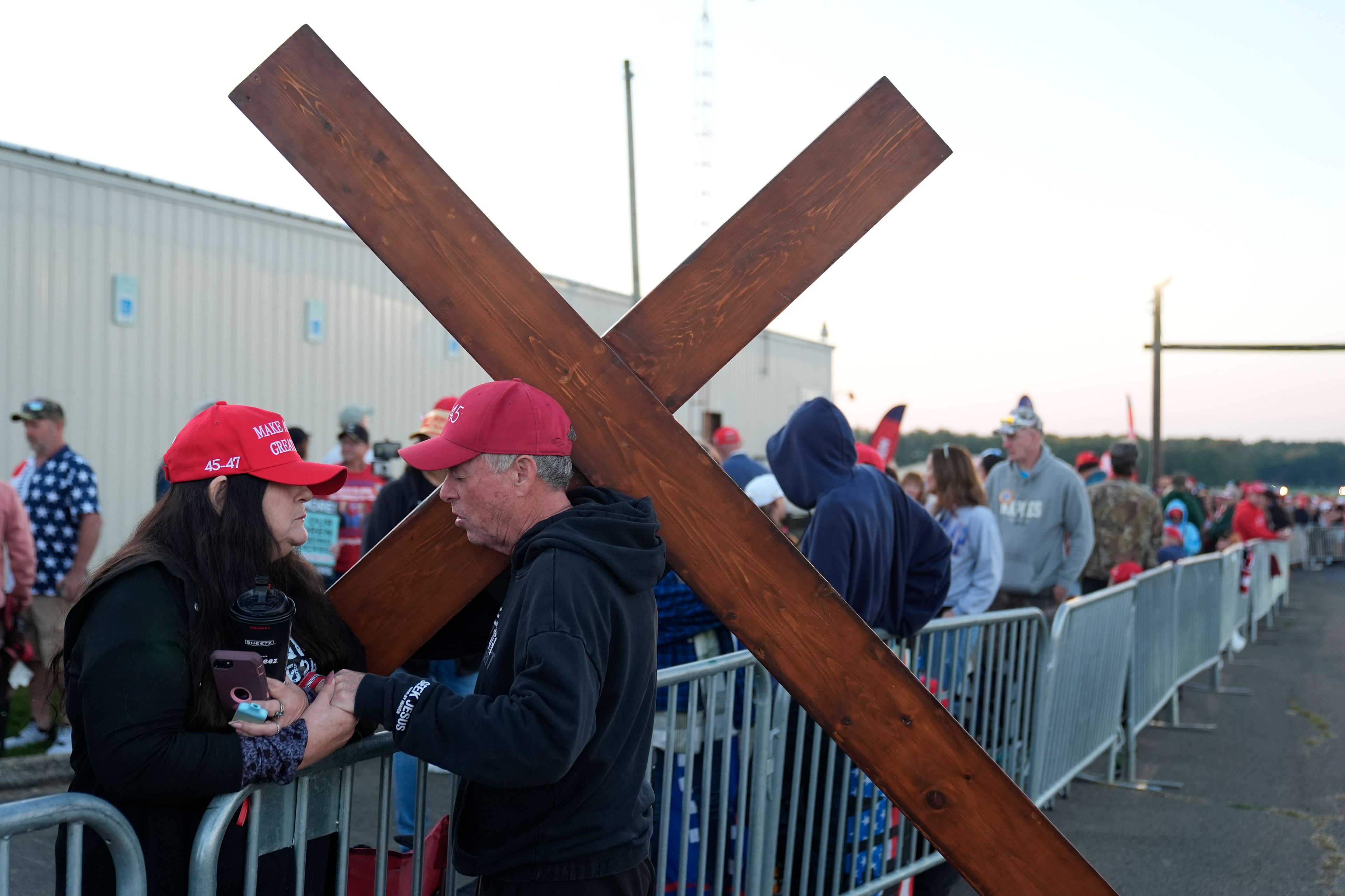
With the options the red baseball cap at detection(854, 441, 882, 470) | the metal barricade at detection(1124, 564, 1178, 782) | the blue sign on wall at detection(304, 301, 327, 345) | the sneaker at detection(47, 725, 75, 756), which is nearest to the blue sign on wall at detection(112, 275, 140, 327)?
the blue sign on wall at detection(304, 301, 327, 345)

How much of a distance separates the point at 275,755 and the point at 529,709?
1.51 ft

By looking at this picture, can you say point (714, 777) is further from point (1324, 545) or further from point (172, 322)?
point (1324, 545)

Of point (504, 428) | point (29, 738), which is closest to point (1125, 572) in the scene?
point (504, 428)

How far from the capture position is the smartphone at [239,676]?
179cm

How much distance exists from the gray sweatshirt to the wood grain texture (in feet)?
15.9

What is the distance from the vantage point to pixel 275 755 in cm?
186

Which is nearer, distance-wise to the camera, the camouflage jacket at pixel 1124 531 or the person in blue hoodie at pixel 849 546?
the person in blue hoodie at pixel 849 546

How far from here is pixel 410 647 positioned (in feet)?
7.11

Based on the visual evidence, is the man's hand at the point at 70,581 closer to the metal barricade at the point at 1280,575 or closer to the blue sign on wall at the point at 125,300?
the blue sign on wall at the point at 125,300

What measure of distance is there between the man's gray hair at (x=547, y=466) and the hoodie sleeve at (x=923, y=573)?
221cm

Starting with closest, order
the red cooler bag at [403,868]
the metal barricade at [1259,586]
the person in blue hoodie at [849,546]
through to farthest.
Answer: the red cooler bag at [403,868], the person in blue hoodie at [849,546], the metal barricade at [1259,586]

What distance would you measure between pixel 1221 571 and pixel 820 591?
936 cm

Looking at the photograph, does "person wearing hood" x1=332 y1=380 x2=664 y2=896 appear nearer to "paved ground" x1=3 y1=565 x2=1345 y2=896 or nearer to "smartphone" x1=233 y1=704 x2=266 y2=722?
"smartphone" x1=233 y1=704 x2=266 y2=722

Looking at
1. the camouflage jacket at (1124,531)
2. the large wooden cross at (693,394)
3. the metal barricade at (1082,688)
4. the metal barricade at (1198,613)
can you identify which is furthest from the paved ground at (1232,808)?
the large wooden cross at (693,394)
